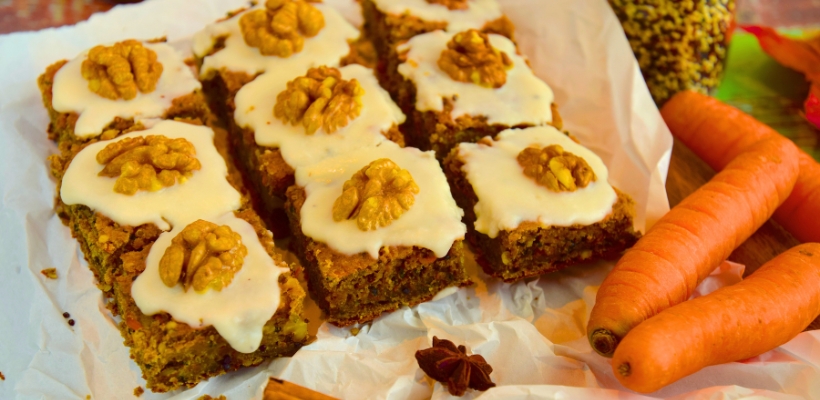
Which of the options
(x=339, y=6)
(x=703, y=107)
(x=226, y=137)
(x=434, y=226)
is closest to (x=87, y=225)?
(x=226, y=137)

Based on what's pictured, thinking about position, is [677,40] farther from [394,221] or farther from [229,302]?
[229,302]

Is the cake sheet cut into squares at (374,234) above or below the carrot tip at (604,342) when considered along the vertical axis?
above

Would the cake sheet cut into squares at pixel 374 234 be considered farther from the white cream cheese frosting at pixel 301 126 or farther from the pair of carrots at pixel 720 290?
the pair of carrots at pixel 720 290

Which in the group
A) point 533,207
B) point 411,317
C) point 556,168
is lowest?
point 411,317

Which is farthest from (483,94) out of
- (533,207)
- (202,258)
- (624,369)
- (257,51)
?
(202,258)

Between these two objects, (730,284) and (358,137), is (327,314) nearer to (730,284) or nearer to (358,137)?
(358,137)

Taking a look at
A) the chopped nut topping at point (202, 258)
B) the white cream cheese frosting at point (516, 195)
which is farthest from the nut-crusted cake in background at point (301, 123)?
the chopped nut topping at point (202, 258)

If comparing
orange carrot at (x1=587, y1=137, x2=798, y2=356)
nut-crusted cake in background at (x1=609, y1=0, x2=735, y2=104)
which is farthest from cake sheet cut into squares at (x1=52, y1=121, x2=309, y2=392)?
nut-crusted cake in background at (x1=609, y1=0, x2=735, y2=104)
